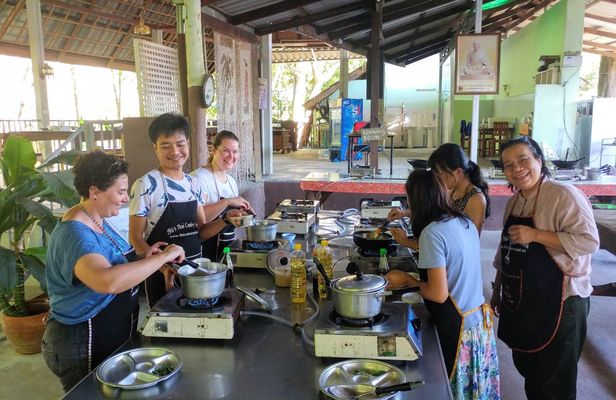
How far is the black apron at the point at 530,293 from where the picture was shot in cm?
198

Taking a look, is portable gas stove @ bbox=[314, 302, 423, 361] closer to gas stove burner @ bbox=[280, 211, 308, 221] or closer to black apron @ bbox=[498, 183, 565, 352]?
black apron @ bbox=[498, 183, 565, 352]

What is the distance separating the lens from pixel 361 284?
1485 mm

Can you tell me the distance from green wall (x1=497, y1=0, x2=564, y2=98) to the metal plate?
9575 millimetres

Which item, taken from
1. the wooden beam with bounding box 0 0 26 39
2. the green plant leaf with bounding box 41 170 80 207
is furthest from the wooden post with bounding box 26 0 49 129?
the green plant leaf with bounding box 41 170 80 207

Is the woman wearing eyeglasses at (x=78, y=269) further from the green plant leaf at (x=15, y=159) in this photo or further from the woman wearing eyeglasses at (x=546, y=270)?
the green plant leaf at (x=15, y=159)

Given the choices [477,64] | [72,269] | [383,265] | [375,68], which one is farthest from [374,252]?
[375,68]

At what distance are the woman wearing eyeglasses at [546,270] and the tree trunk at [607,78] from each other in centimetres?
1351

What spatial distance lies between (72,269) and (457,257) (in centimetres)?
132

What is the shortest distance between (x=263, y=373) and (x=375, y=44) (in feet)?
21.2

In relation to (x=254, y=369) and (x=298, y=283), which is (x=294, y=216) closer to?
(x=298, y=283)

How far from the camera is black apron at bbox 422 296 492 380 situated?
5.83 ft

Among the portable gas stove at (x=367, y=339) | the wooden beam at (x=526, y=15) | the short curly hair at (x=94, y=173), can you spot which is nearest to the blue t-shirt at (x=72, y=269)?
the short curly hair at (x=94, y=173)

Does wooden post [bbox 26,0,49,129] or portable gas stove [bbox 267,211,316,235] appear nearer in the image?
portable gas stove [bbox 267,211,316,235]

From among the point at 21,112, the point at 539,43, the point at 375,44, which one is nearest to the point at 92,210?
the point at 375,44
